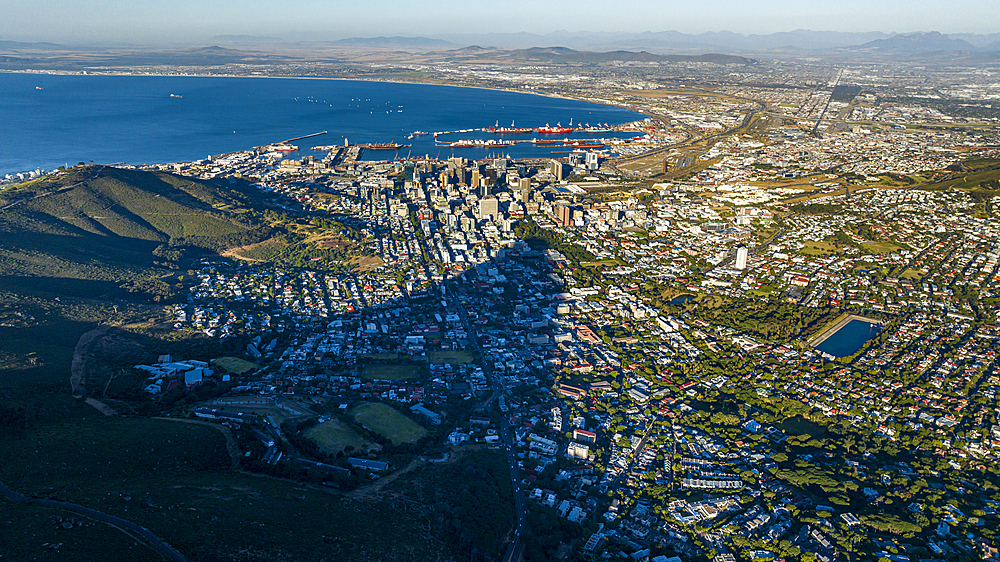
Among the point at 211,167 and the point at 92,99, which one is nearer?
the point at 211,167

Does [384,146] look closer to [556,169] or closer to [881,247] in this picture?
[556,169]

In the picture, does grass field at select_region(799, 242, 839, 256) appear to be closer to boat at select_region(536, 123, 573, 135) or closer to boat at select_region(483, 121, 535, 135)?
boat at select_region(536, 123, 573, 135)

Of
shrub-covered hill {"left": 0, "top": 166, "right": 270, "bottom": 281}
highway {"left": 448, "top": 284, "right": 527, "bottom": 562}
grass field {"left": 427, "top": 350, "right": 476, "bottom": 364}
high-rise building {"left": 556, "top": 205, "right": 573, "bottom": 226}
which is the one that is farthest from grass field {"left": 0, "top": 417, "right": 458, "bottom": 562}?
high-rise building {"left": 556, "top": 205, "right": 573, "bottom": 226}

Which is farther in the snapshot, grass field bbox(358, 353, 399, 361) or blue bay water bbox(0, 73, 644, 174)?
blue bay water bbox(0, 73, 644, 174)

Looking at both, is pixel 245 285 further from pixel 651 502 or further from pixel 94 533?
pixel 651 502

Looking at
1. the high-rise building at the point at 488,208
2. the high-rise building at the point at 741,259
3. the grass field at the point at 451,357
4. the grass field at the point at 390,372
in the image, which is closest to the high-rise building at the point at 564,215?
the high-rise building at the point at 488,208

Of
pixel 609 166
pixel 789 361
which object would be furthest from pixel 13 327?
pixel 609 166
